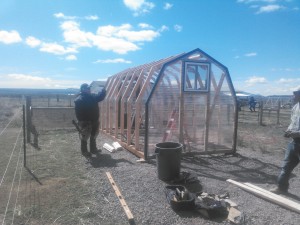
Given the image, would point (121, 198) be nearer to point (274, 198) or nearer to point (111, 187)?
point (111, 187)

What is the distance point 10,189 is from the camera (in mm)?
6227

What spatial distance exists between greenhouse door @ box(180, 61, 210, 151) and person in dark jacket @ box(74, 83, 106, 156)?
2653 millimetres

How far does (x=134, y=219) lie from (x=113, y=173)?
271 cm

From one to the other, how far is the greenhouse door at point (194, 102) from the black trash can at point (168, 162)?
104 inches

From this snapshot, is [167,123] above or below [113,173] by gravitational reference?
above

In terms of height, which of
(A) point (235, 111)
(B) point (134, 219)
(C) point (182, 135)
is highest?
(A) point (235, 111)

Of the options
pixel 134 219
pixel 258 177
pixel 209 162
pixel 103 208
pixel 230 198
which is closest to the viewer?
pixel 134 219

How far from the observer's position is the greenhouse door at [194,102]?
30.9 feet

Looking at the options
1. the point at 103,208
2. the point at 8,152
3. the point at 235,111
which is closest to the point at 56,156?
the point at 8,152

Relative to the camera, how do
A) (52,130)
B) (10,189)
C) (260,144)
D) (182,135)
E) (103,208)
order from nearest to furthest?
(103,208), (10,189), (182,135), (260,144), (52,130)

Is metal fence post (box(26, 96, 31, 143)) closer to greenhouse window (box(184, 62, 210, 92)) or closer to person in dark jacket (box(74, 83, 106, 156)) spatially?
person in dark jacket (box(74, 83, 106, 156))

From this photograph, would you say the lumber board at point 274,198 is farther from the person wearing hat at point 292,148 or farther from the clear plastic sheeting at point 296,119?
the clear plastic sheeting at point 296,119

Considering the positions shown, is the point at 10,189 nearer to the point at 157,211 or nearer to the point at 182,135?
the point at 157,211

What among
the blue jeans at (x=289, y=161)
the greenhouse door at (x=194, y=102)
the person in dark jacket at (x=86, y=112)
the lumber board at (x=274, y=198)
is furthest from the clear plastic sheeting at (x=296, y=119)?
the person in dark jacket at (x=86, y=112)
